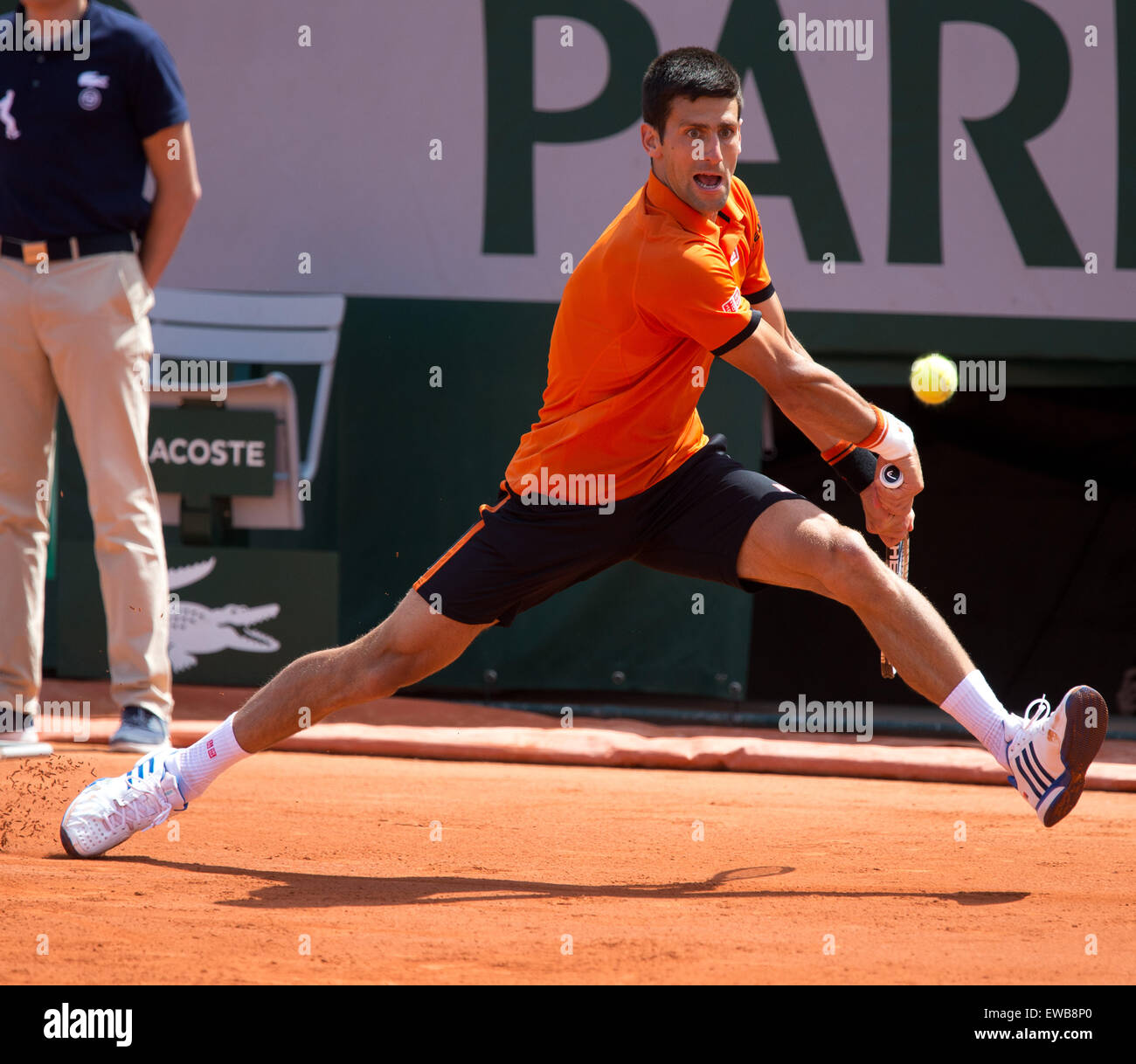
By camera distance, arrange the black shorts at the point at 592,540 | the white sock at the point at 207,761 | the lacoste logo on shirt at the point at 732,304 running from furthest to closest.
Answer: the white sock at the point at 207,761, the black shorts at the point at 592,540, the lacoste logo on shirt at the point at 732,304

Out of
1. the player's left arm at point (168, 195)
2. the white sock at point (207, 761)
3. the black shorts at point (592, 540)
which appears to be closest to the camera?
the black shorts at point (592, 540)

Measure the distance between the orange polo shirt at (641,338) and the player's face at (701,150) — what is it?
0.13 feet

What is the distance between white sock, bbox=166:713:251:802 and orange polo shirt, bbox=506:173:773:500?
914mm

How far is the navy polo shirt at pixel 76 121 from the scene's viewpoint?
4.67 m

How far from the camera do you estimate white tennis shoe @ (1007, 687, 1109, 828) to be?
3242 millimetres

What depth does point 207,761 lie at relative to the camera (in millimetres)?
3682

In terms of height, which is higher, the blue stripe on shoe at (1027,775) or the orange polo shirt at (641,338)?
the orange polo shirt at (641,338)

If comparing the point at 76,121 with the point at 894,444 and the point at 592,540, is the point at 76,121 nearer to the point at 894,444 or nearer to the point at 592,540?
the point at 592,540

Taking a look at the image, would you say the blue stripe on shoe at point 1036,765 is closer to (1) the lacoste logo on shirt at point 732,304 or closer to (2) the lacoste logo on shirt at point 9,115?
(1) the lacoste logo on shirt at point 732,304

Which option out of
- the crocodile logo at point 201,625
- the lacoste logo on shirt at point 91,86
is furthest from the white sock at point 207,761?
the crocodile logo at point 201,625

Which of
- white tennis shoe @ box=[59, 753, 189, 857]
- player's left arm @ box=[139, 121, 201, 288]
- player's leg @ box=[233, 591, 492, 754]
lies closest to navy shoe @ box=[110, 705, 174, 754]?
white tennis shoe @ box=[59, 753, 189, 857]
